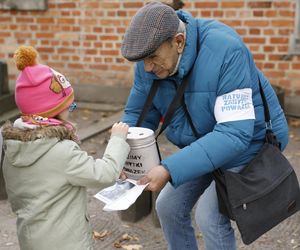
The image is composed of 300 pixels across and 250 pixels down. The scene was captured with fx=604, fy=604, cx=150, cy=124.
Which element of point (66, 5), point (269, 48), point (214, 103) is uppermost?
point (214, 103)

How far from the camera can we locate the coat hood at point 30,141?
265 cm

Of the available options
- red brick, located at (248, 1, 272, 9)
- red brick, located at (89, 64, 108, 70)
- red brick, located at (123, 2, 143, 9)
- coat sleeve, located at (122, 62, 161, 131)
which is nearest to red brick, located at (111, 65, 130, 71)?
red brick, located at (89, 64, 108, 70)

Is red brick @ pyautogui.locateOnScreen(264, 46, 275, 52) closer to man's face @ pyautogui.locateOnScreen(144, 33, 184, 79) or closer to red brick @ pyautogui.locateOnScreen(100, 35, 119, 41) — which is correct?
red brick @ pyautogui.locateOnScreen(100, 35, 119, 41)

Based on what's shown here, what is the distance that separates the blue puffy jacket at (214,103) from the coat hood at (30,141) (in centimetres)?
54

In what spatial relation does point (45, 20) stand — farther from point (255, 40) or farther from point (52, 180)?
point (52, 180)

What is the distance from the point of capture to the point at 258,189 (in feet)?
9.46

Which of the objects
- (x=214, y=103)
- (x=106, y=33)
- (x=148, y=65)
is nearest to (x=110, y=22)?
(x=106, y=33)

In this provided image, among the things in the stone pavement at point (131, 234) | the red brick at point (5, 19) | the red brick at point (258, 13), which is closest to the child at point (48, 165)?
the stone pavement at point (131, 234)

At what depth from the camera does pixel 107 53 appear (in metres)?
7.95

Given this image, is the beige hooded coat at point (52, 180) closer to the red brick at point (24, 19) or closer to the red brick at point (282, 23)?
the red brick at point (282, 23)

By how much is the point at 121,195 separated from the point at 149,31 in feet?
2.75

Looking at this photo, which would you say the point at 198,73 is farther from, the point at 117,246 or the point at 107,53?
the point at 107,53

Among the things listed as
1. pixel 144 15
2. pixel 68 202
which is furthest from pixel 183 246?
pixel 144 15

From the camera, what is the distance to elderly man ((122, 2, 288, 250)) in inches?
109
